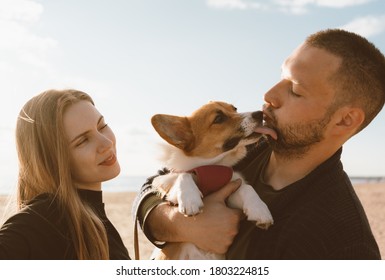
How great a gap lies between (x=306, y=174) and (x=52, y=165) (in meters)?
2.00

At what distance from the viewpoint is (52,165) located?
3555mm

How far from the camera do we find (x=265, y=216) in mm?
2986

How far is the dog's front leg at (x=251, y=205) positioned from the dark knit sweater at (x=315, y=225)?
9cm

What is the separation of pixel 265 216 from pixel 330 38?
154 cm

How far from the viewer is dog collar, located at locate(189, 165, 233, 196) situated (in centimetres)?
335

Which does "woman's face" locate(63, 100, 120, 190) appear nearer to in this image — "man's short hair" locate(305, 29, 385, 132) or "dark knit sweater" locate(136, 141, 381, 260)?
"dark knit sweater" locate(136, 141, 381, 260)

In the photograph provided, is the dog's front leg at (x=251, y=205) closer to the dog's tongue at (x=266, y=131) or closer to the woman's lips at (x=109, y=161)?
the dog's tongue at (x=266, y=131)

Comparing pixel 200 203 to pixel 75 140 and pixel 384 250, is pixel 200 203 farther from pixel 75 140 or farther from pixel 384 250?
pixel 384 250

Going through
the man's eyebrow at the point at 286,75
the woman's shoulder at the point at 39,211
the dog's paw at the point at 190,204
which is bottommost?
the woman's shoulder at the point at 39,211

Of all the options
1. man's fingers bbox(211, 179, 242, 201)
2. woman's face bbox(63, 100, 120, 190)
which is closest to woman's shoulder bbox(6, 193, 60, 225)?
woman's face bbox(63, 100, 120, 190)

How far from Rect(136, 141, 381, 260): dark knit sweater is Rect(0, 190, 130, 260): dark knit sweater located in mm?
1200

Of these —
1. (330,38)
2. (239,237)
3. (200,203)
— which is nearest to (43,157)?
(200,203)

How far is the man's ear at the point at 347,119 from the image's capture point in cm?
348

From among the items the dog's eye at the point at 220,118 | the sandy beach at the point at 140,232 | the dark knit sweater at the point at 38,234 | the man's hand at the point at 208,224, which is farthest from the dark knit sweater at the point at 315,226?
the sandy beach at the point at 140,232
